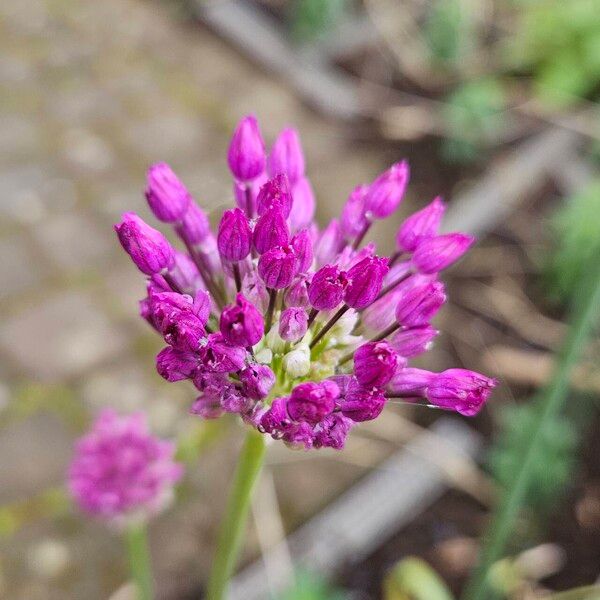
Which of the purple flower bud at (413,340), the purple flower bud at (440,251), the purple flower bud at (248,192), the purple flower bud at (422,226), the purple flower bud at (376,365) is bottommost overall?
the purple flower bud at (376,365)

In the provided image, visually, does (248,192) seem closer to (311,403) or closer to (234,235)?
(234,235)

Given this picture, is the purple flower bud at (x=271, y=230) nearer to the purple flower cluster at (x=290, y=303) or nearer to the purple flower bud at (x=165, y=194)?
the purple flower cluster at (x=290, y=303)

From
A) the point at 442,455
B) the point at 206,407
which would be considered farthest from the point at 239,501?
the point at 442,455

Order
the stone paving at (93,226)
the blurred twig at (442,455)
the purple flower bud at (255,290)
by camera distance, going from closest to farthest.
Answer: the purple flower bud at (255,290) → the stone paving at (93,226) → the blurred twig at (442,455)

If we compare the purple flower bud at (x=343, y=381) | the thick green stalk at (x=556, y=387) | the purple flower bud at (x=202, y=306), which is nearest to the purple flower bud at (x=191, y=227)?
the purple flower bud at (x=202, y=306)

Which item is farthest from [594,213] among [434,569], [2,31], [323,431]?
[2,31]

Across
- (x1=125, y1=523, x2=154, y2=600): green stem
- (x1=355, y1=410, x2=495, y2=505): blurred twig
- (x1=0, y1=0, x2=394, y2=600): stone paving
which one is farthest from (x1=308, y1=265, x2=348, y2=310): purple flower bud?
(x1=355, y1=410, x2=495, y2=505): blurred twig

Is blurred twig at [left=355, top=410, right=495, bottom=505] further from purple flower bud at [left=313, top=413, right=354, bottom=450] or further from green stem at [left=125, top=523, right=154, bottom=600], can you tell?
purple flower bud at [left=313, top=413, right=354, bottom=450]

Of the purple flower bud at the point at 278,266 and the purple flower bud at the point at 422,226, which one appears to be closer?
the purple flower bud at the point at 278,266
